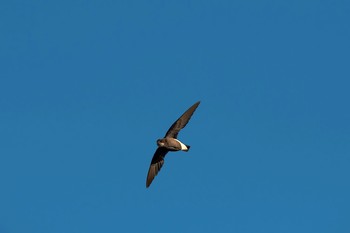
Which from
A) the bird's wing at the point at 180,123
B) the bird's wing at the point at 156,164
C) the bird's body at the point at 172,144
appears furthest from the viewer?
the bird's wing at the point at 156,164

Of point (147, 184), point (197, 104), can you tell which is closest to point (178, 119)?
point (197, 104)

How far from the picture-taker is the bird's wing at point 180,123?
28.5 metres

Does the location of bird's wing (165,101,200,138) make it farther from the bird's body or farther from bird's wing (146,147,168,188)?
bird's wing (146,147,168,188)

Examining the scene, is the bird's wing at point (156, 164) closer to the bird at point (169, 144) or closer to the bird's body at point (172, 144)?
the bird at point (169, 144)

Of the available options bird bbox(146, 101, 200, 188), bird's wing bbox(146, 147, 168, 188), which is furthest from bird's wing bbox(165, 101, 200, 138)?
bird's wing bbox(146, 147, 168, 188)

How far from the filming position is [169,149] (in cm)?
2836

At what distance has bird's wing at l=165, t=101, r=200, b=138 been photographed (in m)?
28.5

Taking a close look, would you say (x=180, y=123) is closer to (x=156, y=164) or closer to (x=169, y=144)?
(x=169, y=144)

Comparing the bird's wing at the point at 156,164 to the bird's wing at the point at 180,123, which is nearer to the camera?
the bird's wing at the point at 180,123

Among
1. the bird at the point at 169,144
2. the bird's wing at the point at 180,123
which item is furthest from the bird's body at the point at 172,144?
the bird's wing at the point at 180,123

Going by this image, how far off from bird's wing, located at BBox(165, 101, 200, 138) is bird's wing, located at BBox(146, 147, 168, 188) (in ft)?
3.57

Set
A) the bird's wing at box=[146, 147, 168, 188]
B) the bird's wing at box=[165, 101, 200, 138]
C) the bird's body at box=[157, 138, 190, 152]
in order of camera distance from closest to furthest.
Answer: the bird's body at box=[157, 138, 190, 152] → the bird's wing at box=[165, 101, 200, 138] → the bird's wing at box=[146, 147, 168, 188]

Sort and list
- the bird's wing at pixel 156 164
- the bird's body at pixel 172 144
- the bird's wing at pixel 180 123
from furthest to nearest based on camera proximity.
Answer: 1. the bird's wing at pixel 156 164
2. the bird's wing at pixel 180 123
3. the bird's body at pixel 172 144

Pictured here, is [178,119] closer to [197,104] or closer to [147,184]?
[197,104]
